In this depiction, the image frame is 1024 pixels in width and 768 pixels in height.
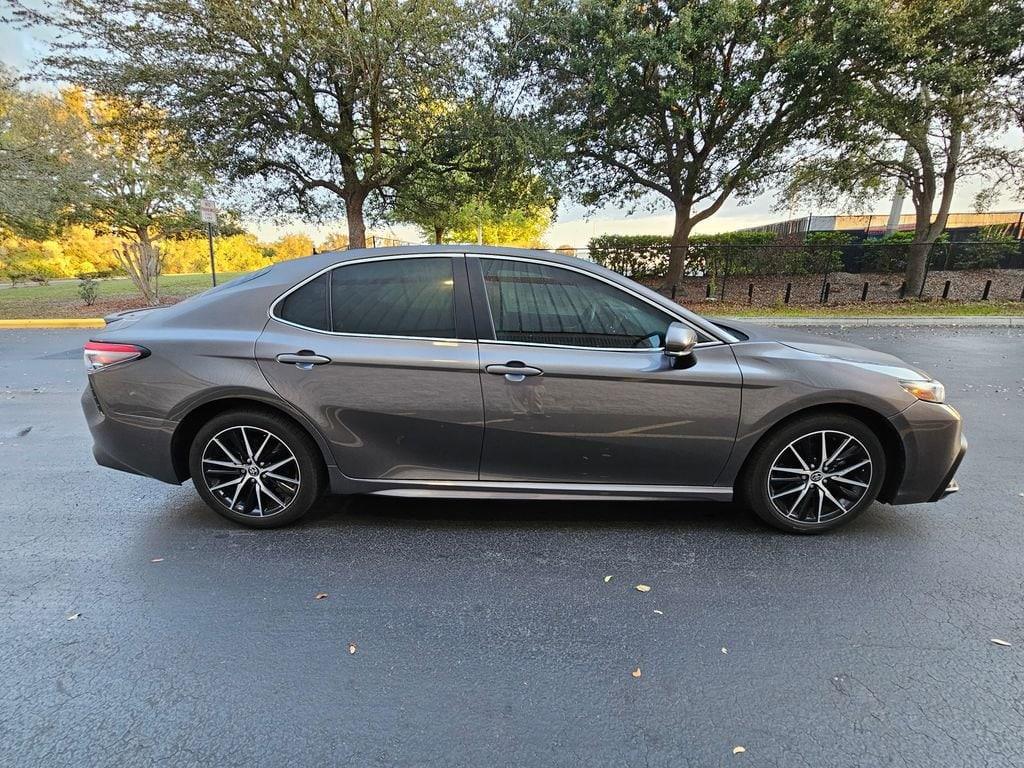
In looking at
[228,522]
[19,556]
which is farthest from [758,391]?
[19,556]

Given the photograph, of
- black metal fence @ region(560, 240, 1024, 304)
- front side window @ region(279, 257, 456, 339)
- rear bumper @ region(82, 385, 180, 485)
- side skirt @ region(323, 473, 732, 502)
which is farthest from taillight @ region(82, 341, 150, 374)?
black metal fence @ region(560, 240, 1024, 304)

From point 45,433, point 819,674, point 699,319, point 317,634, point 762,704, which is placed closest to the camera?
point 762,704

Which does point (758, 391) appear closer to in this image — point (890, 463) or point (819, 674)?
point (890, 463)

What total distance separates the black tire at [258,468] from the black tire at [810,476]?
254 cm

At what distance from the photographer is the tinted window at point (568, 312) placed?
2797 mm

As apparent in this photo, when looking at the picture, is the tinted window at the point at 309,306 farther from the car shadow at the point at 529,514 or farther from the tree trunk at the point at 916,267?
the tree trunk at the point at 916,267

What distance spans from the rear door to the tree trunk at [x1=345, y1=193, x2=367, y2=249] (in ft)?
43.4

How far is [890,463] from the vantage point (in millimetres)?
2879

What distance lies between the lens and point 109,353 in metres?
2.88

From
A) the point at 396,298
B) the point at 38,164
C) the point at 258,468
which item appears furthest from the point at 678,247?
the point at 38,164

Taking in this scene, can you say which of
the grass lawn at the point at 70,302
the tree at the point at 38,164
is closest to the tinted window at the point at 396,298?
the grass lawn at the point at 70,302

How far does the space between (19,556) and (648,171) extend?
16.4m

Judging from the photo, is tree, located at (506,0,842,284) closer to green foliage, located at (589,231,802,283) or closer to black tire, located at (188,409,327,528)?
green foliage, located at (589,231,802,283)

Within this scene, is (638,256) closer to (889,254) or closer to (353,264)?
(889,254)
